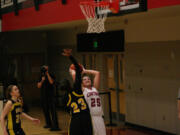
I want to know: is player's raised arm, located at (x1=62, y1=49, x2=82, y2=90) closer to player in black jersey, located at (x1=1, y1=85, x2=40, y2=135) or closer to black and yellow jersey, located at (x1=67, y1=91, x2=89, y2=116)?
black and yellow jersey, located at (x1=67, y1=91, x2=89, y2=116)

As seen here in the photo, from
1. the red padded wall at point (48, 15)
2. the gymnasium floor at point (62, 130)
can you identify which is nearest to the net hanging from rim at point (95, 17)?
the red padded wall at point (48, 15)

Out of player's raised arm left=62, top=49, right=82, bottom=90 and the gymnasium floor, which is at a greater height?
player's raised arm left=62, top=49, right=82, bottom=90

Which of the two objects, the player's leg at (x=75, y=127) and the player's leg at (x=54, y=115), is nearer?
the player's leg at (x=75, y=127)

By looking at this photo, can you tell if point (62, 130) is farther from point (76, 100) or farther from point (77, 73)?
point (77, 73)

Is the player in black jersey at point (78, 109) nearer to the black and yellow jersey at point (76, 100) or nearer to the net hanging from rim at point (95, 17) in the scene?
the black and yellow jersey at point (76, 100)

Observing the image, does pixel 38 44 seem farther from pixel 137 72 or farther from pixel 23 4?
pixel 137 72

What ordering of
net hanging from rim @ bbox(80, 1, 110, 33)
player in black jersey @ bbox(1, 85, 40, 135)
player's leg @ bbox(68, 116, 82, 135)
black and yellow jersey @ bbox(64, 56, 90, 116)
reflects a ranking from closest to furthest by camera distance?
player's leg @ bbox(68, 116, 82, 135)
black and yellow jersey @ bbox(64, 56, 90, 116)
player in black jersey @ bbox(1, 85, 40, 135)
net hanging from rim @ bbox(80, 1, 110, 33)

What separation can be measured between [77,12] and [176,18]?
2805mm

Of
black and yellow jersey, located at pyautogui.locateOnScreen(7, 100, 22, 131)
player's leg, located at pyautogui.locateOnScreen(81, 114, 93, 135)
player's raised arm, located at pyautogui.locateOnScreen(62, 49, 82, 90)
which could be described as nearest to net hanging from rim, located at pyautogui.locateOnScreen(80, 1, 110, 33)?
player's raised arm, located at pyautogui.locateOnScreen(62, 49, 82, 90)

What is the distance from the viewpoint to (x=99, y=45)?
1316 centimetres

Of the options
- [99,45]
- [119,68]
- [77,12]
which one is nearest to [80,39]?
[99,45]

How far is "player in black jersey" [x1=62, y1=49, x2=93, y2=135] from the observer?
256 inches

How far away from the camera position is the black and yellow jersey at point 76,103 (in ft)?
21.6

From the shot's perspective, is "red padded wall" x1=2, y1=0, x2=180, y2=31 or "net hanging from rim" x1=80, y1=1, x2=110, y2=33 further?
"red padded wall" x1=2, y1=0, x2=180, y2=31
